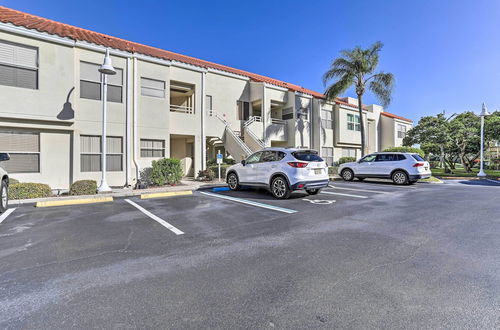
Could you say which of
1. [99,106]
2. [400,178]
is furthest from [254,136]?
[99,106]

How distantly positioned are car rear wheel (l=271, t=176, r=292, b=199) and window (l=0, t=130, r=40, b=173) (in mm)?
9546

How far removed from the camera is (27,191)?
8.37 m

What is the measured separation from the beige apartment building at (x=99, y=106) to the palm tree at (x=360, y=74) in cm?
475

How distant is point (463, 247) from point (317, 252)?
96.4 inches

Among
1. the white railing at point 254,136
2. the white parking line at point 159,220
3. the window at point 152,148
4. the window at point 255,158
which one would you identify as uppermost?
the white railing at point 254,136

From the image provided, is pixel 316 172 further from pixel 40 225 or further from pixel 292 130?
pixel 292 130

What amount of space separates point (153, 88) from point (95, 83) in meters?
2.62

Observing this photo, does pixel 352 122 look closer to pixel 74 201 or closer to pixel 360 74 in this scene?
pixel 360 74

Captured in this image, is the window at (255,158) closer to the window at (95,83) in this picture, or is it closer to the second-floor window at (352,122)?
the window at (95,83)

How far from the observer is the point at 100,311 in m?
2.43

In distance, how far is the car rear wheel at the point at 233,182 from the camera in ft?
34.2

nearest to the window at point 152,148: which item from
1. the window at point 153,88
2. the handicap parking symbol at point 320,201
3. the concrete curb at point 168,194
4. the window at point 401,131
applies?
the window at point 153,88

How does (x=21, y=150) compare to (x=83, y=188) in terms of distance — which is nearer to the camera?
(x=83, y=188)

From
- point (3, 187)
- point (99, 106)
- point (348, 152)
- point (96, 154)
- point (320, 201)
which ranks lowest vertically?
point (320, 201)
